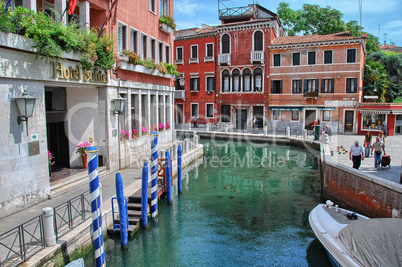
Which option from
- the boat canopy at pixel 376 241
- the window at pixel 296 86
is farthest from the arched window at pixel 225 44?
the boat canopy at pixel 376 241

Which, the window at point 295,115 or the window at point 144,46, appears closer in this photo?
the window at point 144,46

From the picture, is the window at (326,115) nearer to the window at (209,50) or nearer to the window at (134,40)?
the window at (209,50)

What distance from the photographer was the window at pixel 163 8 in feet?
53.6

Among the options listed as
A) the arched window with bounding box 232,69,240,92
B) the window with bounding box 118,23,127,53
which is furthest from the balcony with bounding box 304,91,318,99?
the window with bounding box 118,23,127,53

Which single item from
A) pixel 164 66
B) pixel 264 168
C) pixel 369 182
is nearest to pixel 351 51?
pixel 264 168

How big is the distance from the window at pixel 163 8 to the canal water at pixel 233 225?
7903mm

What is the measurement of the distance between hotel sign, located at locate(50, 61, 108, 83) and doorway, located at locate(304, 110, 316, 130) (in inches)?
734

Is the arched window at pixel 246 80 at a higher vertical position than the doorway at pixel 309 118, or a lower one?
higher

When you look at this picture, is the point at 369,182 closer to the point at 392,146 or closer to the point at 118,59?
the point at 118,59

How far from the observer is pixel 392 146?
17250 millimetres

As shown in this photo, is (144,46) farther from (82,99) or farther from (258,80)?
(258,80)

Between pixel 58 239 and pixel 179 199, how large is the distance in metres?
5.36

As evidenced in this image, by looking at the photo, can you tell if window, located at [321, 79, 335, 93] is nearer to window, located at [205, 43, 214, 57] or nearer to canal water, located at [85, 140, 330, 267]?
window, located at [205, 43, 214, 57]

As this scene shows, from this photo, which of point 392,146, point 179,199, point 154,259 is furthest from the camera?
point 392,146
